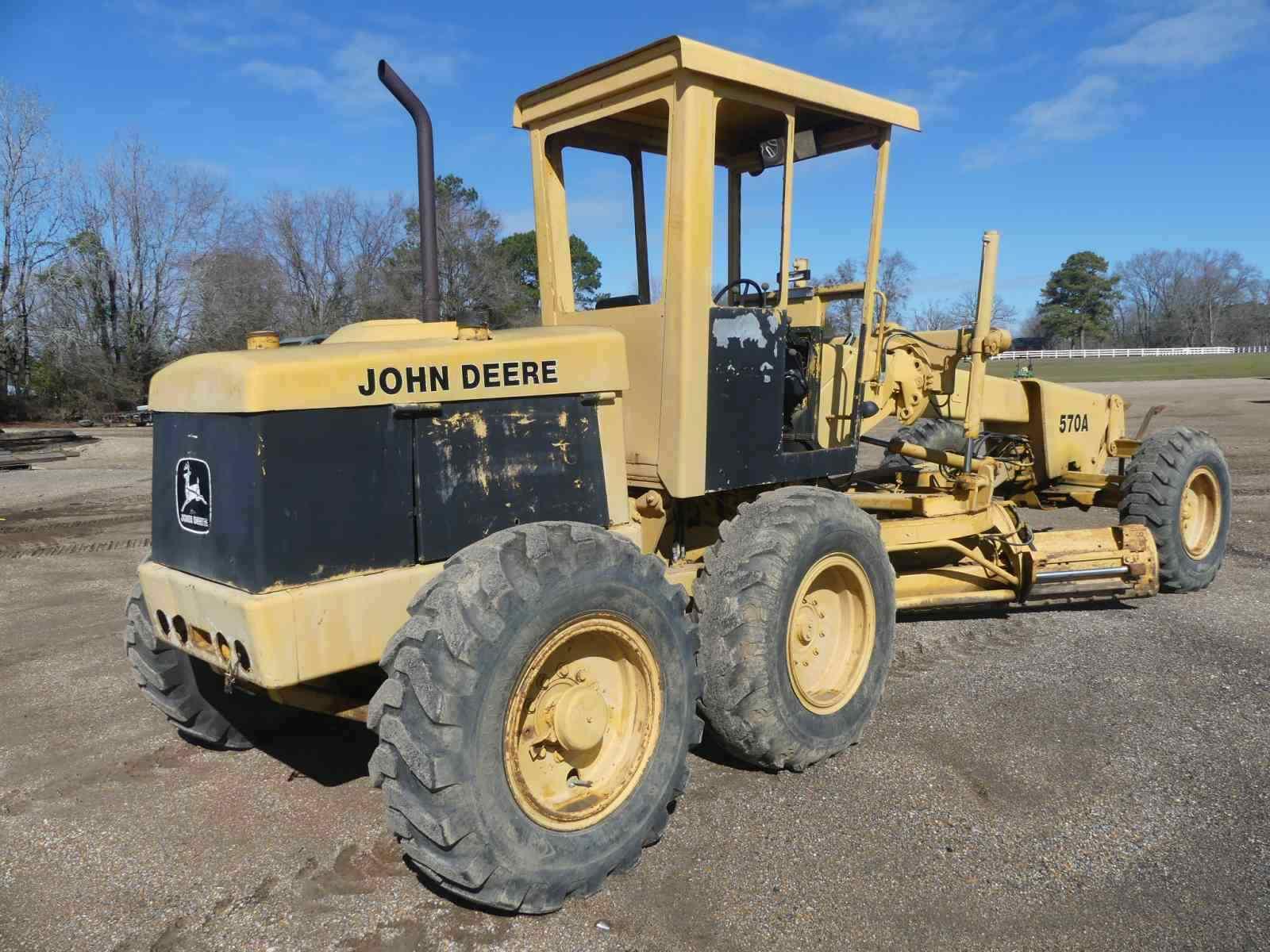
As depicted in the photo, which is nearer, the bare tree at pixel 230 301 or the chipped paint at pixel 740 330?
the chipped paint at pixel 740 330

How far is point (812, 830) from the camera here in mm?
3635

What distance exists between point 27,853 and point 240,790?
0.78 metres

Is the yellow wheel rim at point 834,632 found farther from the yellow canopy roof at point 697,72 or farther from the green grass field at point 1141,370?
the green grass field at point 1141,370

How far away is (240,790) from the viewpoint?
13.4 ft

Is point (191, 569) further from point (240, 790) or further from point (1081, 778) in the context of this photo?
point (1081, 778)

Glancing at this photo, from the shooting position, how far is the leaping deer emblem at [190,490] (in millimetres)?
3199

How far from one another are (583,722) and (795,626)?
4.33 ft

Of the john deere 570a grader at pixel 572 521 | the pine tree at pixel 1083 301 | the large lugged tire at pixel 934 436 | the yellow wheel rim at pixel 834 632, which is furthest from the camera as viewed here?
the pine tree at pixel 1083 301

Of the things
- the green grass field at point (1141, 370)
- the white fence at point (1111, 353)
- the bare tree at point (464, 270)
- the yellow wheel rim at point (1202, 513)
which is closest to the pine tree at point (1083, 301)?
the white fence at point (1111, 353)

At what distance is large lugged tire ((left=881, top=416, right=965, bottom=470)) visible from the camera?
7242 millimetres

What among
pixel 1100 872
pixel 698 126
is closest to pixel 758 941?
pixel 1100 872

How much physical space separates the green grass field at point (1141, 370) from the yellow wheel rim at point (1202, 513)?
30.0 meters

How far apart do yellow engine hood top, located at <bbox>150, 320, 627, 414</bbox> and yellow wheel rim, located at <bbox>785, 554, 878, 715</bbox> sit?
4.59 feet

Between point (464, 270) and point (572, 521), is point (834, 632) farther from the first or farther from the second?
point (464, 270)
